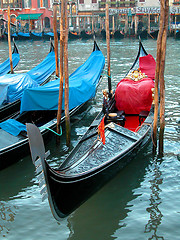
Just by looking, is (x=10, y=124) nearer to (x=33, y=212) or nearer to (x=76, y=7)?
(x=33, y=212)

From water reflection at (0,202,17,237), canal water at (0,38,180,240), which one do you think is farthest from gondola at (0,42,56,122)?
water reflection at (0,202,17,237)

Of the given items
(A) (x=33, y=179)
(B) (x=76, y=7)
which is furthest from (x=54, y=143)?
(B) (x=76, y=7)

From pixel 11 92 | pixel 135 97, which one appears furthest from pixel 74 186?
pixel 11 92

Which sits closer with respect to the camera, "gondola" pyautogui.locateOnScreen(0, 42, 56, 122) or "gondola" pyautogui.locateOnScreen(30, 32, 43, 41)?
"gondola" pyautogui.locateOnScreen(0, 42, 56, 122)

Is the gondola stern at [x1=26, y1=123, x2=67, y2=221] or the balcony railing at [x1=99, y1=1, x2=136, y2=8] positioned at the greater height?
the balcony railing at [x1=99, y1=1, x2=136, y2=8]

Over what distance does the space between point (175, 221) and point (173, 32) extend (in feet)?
62.3

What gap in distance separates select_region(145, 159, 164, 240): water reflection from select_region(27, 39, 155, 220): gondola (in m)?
0.35

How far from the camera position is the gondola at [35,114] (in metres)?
4.34

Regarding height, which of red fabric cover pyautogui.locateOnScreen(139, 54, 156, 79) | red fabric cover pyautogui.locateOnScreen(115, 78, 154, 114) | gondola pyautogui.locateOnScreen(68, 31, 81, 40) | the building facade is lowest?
red fabric cover pyautogui.locateOnScreen(115, 78, 154, 114)

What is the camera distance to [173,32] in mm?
20906

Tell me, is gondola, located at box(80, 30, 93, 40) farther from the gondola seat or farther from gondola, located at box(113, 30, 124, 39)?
the gondola seat

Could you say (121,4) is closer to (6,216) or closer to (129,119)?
(129,119)

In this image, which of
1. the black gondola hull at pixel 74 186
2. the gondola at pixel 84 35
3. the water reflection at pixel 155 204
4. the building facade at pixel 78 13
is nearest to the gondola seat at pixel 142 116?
the water reflection at pixel 155 204

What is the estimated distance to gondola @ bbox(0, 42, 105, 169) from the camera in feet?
14.2
